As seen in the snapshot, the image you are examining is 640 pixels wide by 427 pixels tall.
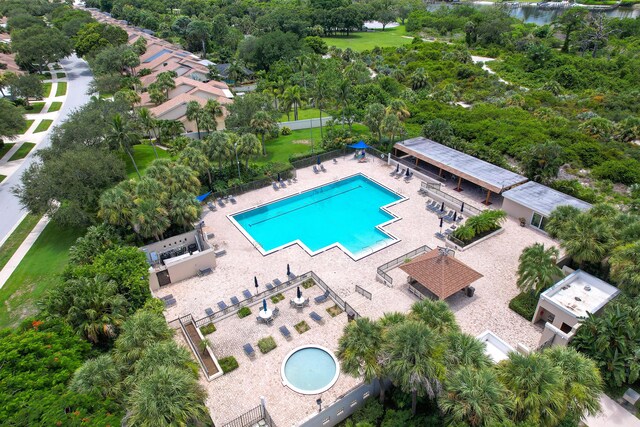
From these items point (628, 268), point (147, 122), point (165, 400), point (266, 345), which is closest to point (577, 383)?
point (628, 268)

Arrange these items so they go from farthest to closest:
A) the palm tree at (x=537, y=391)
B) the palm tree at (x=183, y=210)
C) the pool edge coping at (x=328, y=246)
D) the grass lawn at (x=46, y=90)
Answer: the grass lawn at (x=46, y=90)
the pool edge coping at (x=328, y=246)
the palm tree at (x=183, y=210)
the palm tree at (x=537, y=391)

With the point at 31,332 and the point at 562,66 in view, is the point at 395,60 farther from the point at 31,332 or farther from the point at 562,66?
the point at 31,332

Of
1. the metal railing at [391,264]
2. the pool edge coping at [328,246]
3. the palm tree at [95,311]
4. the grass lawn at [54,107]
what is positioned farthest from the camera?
the grass lawn at [54,107]

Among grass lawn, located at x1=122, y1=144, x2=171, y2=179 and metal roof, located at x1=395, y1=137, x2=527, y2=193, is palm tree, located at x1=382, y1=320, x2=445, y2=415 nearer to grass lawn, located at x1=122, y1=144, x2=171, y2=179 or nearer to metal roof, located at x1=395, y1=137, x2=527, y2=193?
metal roof, located at x1=395, y1=137, x2=527, y2=193

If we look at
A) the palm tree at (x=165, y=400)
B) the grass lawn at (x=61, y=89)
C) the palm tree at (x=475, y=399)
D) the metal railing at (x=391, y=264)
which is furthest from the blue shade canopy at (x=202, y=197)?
the grass lawn at (x=61, y=89)

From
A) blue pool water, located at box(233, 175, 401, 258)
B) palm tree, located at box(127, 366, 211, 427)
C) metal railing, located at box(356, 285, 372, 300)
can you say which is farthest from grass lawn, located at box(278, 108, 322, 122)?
palm tree, located at box(127, 366, 211, 427)

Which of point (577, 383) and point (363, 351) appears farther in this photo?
point (363, 351)

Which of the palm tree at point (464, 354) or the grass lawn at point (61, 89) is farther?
the grass lawn at point (61, 89)

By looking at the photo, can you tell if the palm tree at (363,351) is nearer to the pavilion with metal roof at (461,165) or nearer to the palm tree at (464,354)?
the palm tree at (464,354)

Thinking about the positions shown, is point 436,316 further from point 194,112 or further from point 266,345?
point 194,112
